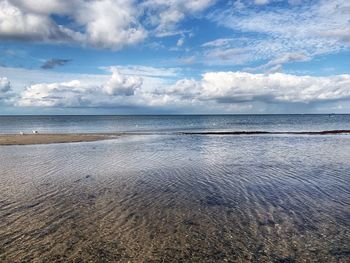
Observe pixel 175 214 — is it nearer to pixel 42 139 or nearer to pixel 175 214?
pixel 175 214

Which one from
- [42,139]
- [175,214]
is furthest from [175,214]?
[42,139]

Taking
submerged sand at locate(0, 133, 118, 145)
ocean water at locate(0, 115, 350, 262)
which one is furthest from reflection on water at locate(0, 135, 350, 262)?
submerged sand at locate(0, 133, 118, 145)

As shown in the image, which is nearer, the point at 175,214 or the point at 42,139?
the point at 175,214

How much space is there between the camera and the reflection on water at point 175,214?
935 centimetres

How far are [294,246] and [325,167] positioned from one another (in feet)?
53.5

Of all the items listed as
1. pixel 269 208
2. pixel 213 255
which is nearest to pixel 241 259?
pixel 213 255

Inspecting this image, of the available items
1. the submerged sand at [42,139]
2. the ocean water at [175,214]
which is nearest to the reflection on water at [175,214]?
the ocean water at [175,214]

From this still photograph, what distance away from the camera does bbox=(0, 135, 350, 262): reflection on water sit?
30.7 feet

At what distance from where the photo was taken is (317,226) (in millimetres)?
11352

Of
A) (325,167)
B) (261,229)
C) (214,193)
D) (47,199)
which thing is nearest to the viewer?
(261,229)

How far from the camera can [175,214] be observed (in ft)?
42.0

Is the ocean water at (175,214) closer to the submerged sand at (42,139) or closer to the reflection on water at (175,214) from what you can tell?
the reflection on water at (175,214)

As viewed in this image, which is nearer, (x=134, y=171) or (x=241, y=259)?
(x=241, y=259)

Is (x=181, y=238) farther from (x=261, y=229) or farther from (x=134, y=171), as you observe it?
(x=134, y=171)
